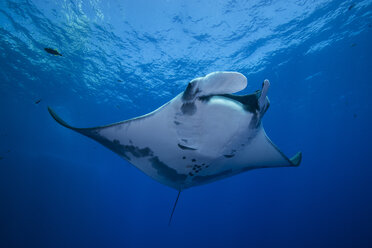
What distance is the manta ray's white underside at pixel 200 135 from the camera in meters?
1.76

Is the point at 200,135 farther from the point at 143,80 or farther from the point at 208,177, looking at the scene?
the point at 143,80

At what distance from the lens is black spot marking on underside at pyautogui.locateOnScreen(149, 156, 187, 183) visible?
2841 millimetres

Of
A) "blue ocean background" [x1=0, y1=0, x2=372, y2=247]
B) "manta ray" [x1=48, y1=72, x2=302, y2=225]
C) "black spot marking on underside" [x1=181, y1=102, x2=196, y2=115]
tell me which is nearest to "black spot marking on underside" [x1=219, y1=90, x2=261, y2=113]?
"manta ray" [x1=48, y1=72, x2=302, y2=225]

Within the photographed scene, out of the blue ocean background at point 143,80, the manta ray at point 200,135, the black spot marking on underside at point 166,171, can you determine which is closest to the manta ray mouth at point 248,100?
the manta ray at point 200,135

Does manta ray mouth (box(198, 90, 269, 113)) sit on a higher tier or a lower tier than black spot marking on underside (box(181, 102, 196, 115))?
higher

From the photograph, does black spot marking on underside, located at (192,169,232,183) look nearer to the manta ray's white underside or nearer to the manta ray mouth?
the manta ray's white underside

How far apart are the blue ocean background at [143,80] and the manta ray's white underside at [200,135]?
351 inches

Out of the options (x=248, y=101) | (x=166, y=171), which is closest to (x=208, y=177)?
(x=166, y=171)

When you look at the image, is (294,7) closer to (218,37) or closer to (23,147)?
(218,37)

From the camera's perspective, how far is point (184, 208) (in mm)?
62344

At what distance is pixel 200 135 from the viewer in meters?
2.15

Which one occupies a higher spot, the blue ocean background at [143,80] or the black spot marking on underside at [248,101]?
the blue ocean background at [143,80]

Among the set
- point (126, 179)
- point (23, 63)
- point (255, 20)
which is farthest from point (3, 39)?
point (126, 179)

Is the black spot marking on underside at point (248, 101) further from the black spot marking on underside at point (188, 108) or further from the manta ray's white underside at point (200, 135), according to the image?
the black spot marking on underside at point (188, 108)
